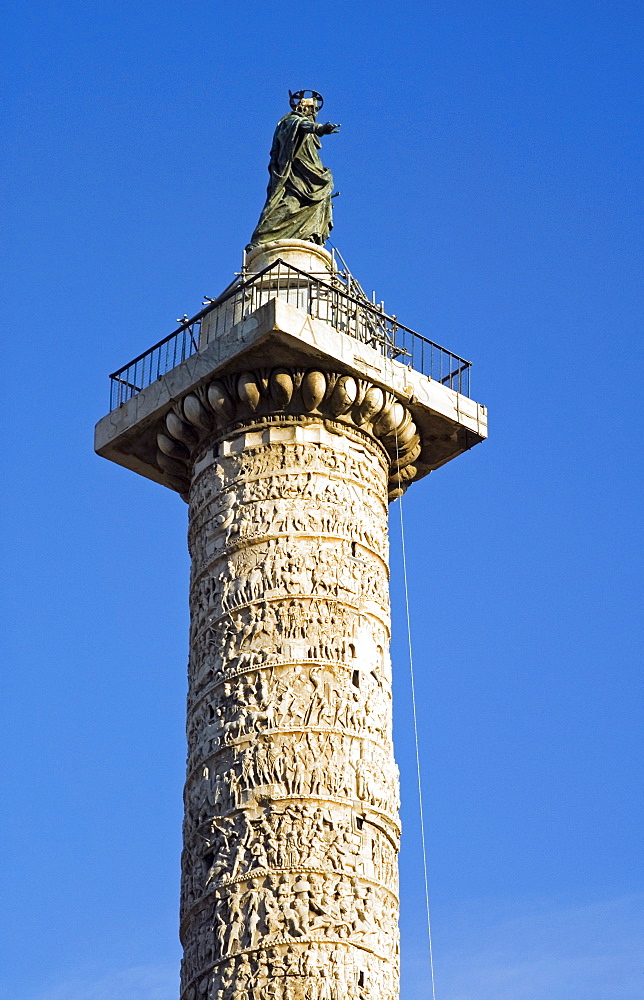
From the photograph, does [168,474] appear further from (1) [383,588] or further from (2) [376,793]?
(2) [376,793]

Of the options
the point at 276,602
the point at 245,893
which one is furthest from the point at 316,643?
the point at 245,893

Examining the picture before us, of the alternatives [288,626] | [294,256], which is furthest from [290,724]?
[294,256]

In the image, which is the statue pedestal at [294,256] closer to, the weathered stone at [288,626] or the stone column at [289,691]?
Result: the weathered stone at [288,626]

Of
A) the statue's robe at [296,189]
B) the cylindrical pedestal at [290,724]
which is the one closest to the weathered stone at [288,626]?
the cylindrical pedestal at [290,724]

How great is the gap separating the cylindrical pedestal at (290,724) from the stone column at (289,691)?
0.5 inches

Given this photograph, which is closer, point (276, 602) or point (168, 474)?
point (276, 602)

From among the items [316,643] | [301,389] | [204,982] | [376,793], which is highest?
[301,389]

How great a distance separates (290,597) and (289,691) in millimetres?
722

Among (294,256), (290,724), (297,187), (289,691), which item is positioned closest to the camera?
(290,724)

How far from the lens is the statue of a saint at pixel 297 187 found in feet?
58.6

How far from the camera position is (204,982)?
1420 centimetres

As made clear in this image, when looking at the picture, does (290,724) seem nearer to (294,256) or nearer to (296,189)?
(294,256)

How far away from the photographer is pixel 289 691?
48.8 ft

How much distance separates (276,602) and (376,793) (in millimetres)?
1511
